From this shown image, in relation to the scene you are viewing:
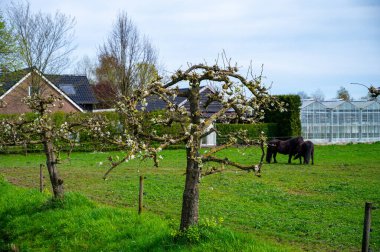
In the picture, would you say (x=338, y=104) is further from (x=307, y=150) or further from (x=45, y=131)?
(x=45, y=131)

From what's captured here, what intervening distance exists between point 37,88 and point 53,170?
92.2ft

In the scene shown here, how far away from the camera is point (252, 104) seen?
8.55 meters

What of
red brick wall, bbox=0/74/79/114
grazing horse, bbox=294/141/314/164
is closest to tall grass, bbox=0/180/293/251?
grazing horse, bbox=294/141/314/164

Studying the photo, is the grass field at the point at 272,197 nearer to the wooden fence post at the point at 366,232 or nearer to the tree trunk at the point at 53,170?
the tree trunk at the point at 53,170

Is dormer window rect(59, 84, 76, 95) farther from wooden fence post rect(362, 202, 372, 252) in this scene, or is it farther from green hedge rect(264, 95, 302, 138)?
wooden fence post rect(362, 202, 372, 252)

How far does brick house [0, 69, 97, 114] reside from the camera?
1534 inches

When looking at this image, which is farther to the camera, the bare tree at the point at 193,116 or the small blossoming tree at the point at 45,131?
the small blossoming tree at the point at 45,131

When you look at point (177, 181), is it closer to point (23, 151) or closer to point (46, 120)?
point (46, 120)

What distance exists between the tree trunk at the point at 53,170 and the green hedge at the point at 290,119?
31.3m

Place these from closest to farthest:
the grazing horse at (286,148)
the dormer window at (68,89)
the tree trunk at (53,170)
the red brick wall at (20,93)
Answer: the tree trunk at (53,170), the grazing horse at (286,148), the red brick wall at (20,93), the dormer window at (68,89)

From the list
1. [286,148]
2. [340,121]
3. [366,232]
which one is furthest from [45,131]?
[340,121]

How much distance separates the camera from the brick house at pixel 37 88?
38969mm

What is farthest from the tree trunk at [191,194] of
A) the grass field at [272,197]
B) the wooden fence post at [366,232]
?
the wooden fence post at [366,232]

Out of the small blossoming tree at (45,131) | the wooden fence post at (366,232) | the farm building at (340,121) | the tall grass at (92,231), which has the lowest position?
the tall grass at (92,231)
